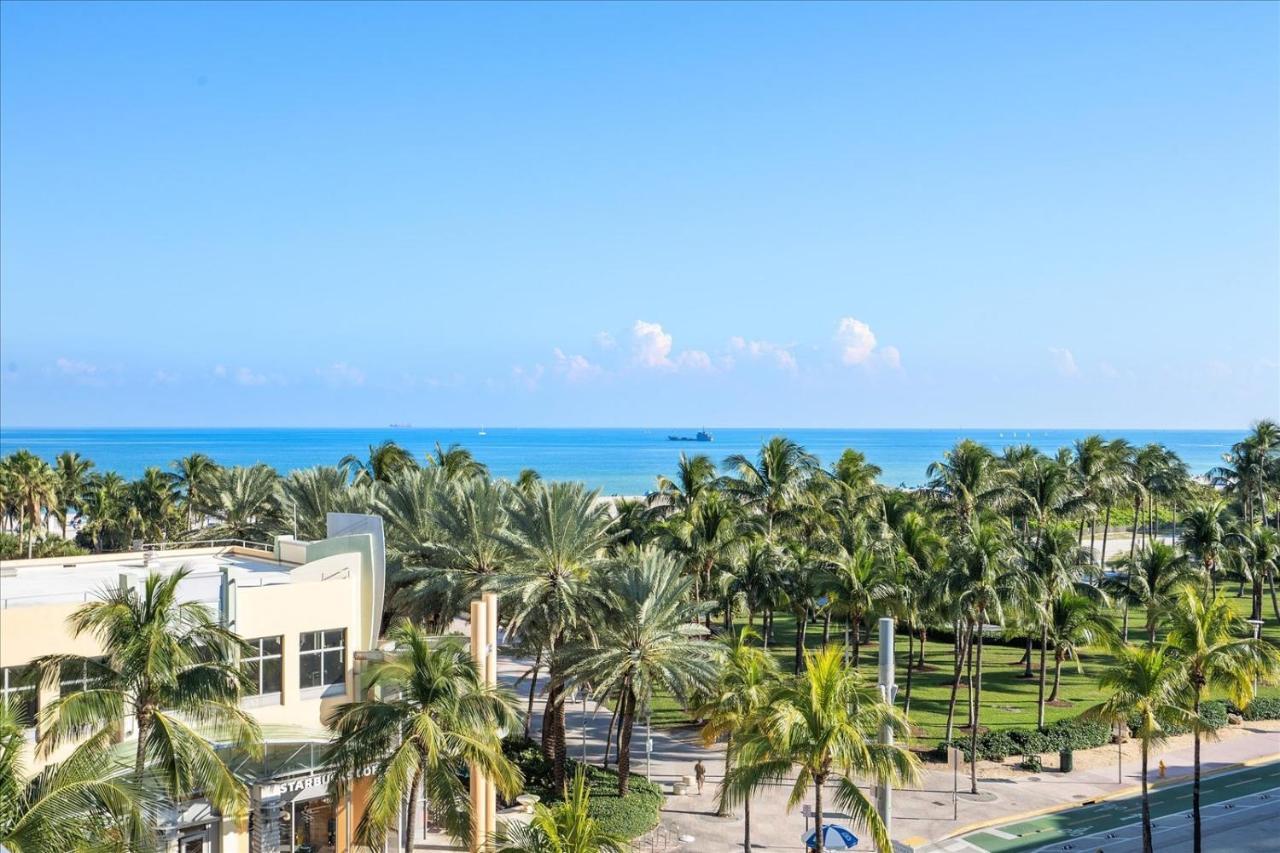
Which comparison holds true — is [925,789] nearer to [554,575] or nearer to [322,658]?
[554,575]

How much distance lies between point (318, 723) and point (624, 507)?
3158 cm

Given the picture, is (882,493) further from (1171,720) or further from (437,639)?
(437,639)

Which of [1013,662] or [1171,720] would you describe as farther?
[1013,662]

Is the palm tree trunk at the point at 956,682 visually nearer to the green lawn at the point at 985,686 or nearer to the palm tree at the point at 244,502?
the green lawn at the point at 985,686

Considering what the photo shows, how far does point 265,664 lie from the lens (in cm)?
2516

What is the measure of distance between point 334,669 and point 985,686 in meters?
31.0

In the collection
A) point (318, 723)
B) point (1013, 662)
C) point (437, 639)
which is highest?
point (437, 639)

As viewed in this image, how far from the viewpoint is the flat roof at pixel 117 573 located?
25.0 metres

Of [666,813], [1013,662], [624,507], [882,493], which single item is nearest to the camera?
[666,813]

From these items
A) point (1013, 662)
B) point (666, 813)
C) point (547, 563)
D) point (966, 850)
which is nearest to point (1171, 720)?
point (966, 850)

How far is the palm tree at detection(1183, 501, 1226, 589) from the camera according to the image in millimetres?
51062

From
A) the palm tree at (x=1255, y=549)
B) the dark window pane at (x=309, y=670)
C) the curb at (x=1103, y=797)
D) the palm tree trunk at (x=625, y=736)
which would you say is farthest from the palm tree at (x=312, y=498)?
the palm tree at (x=1255, y=549)

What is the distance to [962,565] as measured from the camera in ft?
116

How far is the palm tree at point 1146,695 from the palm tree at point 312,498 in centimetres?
2891
